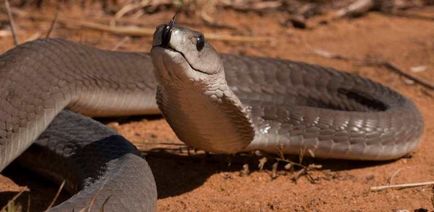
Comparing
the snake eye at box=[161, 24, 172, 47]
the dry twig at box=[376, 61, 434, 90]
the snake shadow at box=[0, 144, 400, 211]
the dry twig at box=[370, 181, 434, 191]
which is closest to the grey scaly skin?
the snake eye at box=[161, 24, 172, 47]

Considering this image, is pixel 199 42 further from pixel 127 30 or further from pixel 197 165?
pixel 127 30

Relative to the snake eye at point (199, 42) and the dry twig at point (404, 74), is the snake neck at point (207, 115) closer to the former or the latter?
the snake eye at point (199, 42)

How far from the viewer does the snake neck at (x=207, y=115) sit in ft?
14.5

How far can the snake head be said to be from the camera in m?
4.12

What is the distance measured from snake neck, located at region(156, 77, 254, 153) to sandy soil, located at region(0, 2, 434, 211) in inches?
10.5

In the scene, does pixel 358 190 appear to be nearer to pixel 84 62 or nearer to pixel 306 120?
pixel 306 120

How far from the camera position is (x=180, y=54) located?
13.7ft

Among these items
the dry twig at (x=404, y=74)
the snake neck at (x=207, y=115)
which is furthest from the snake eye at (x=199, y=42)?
the dry twig at (x=404, y=74)

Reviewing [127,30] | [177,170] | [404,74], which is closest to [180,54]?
[177,170]

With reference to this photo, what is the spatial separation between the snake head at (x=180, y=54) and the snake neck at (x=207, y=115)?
0.24 ft

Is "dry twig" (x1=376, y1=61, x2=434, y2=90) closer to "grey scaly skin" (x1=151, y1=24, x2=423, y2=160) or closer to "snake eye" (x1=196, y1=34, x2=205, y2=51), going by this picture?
"grey scaly skin" (x1=151, y1=24, x2=423, y2=160)

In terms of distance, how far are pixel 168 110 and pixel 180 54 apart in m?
0.50

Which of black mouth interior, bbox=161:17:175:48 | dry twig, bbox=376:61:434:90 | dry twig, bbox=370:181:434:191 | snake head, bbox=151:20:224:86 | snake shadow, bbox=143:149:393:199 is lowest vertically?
dry twig, bbox=376:61:434:90

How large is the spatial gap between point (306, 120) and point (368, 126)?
1.19 feet
